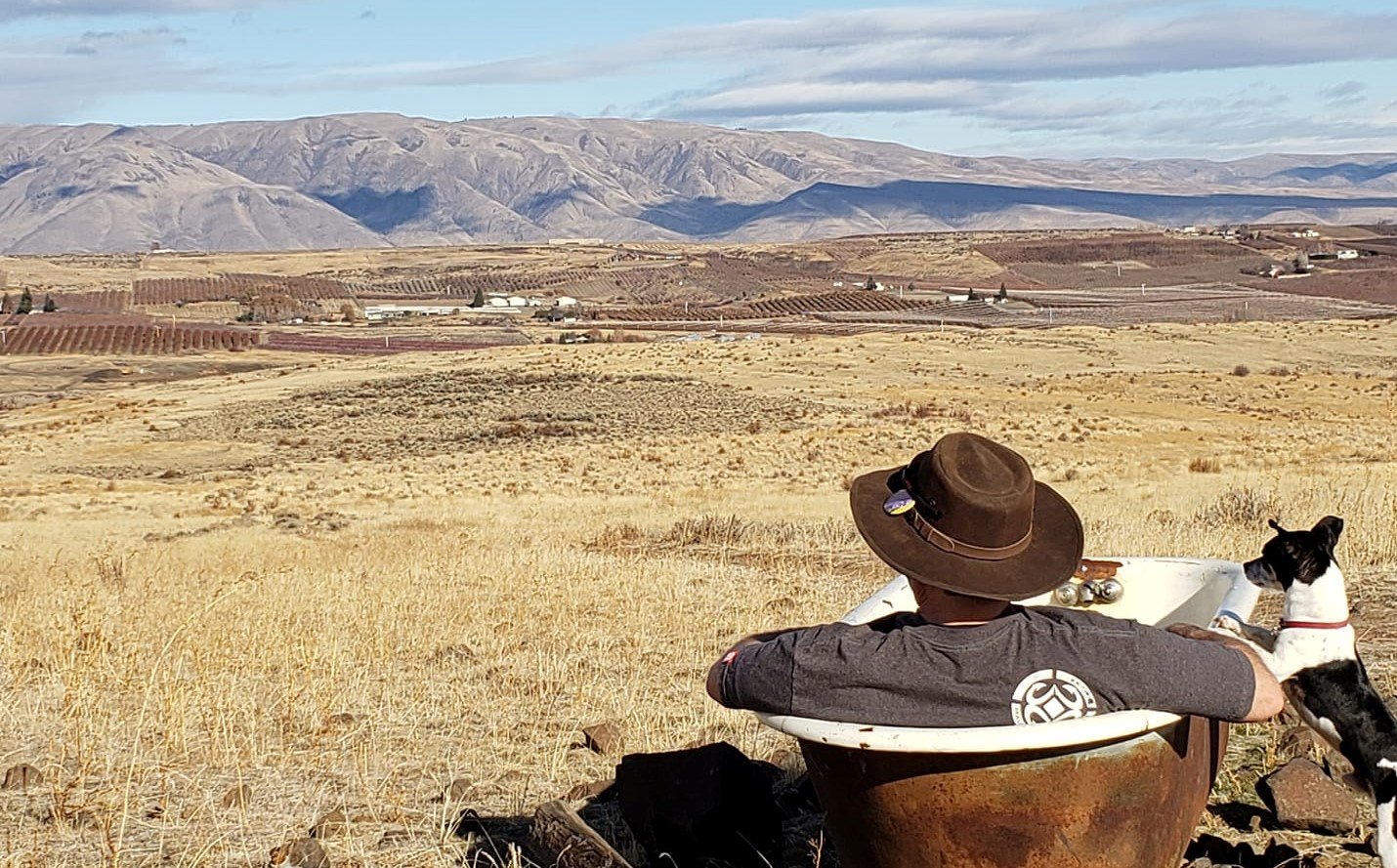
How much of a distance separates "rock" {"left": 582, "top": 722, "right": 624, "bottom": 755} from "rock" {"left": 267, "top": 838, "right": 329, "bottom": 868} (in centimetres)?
174

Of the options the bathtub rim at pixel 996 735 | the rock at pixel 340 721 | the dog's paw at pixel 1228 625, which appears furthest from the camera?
the rock at pixel 340 721

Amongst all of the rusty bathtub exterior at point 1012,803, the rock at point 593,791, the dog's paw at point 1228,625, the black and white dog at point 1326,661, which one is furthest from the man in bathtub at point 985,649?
the rock at point 593,791

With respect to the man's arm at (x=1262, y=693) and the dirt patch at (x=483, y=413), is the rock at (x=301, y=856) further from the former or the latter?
the dirt patch at (x=483, y=413)

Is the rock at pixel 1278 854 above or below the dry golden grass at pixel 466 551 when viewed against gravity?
above

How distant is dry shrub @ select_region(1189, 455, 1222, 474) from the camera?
29.9 meters

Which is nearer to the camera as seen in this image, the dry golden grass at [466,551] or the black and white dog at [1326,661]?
the black and white dog at [1326,661]

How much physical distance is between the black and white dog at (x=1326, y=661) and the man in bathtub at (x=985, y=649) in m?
0.63

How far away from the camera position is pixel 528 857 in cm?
562

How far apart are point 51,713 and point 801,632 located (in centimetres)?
512

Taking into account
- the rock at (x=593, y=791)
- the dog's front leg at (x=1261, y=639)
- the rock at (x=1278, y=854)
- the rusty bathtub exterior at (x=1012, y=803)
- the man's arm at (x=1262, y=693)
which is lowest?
the rock at (x=593, y=791)

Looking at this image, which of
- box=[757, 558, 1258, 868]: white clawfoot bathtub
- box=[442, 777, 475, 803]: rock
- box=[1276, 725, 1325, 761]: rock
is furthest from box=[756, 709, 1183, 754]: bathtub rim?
box=[1276, 725, 1325, 761]: rock

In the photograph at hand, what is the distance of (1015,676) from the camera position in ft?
13.4

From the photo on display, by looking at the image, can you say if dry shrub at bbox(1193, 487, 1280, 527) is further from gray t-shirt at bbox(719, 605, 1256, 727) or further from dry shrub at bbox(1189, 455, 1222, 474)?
gray t-shirt at bbox(719, 605, 1256, 727)

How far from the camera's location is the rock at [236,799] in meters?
6.19
